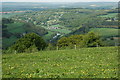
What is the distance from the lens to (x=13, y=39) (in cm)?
11831

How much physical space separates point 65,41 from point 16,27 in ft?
264

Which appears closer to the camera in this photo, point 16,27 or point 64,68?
point 64,68

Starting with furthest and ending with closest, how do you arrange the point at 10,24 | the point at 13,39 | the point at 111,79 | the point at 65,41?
1. the point at 10,24
2. the point at 13,39
3. the point at 65,41
4. the point at 111,79

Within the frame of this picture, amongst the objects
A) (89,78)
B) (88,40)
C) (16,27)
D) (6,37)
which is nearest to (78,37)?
(88,40)

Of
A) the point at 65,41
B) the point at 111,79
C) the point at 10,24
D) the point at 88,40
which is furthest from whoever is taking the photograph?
the point at 10,24

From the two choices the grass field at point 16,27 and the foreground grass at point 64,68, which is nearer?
the foreground grass at point 64,68

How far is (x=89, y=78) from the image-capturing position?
36.4ft

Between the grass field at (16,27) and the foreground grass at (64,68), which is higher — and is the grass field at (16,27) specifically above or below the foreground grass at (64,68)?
above

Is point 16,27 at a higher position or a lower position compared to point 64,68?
higher

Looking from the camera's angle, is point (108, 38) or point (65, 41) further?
point (108, 38)

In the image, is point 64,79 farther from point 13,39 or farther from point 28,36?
point 13,39

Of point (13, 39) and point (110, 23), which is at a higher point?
point (110, 23)

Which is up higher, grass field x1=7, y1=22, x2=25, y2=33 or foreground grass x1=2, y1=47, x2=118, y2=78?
grass field x1=7, y1=22, x2=25, y2=33

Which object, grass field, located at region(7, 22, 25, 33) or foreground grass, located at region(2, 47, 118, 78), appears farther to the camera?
grass field, located at region(7, 22, 25, 33)
